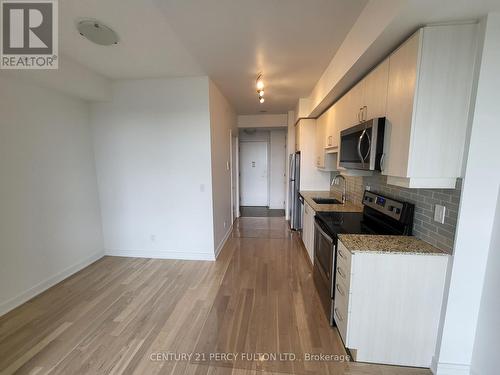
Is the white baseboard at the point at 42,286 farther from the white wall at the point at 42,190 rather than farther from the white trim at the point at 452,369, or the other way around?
the white trim at the point at 452,369

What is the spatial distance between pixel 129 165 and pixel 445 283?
375cm

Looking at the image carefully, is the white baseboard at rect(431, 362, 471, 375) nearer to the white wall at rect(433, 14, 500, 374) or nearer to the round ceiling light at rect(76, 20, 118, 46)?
the white wall at rect(433, 14, 500, 374)

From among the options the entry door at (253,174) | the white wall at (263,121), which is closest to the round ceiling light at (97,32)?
the white wall at (263,121)

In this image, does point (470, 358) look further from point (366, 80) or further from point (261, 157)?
point (261, 157)

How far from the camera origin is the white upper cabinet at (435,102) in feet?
4.22

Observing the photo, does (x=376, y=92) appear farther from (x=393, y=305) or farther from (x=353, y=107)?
(x=393, y=305)

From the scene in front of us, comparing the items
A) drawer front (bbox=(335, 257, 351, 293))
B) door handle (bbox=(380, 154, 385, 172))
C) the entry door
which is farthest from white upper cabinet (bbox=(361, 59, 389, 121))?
the entry door

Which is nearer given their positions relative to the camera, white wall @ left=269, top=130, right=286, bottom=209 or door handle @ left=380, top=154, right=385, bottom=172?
door handle @ left=380, top=154, right=385, bottom=172

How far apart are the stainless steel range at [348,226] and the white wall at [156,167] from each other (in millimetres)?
1650

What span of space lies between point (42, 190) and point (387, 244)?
11.9ft

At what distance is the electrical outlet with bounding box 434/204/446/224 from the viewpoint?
4.82 feet

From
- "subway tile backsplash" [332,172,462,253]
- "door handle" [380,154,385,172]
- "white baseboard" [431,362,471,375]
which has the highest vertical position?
"door handle" [380,154,385,172]

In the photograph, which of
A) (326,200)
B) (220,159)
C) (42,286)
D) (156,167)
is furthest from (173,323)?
(326,200)

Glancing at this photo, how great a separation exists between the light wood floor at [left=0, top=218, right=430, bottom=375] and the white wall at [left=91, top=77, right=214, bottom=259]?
425 millimetres
